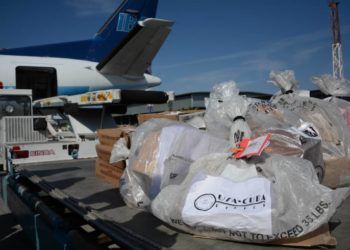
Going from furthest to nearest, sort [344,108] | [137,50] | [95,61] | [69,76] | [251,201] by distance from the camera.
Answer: [95,61]
[137,50]
[69,76]
[344,108]
[251,201]

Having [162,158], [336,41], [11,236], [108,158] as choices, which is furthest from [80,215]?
[336,41]

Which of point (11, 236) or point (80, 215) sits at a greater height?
point (80, 215)

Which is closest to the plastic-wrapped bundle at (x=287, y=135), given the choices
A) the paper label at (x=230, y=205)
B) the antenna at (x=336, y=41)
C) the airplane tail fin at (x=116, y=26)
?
the paper label at (x=230, y=205)

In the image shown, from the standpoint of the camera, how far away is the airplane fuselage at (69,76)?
994 centimetres

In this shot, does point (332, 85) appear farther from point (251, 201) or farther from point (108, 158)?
point (251, 201)

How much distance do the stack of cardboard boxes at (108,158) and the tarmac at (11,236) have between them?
5.08 ft

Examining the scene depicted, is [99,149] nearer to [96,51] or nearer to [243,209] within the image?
[243,209]

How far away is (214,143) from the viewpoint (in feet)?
7.05

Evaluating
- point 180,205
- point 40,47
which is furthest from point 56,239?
point 40,47

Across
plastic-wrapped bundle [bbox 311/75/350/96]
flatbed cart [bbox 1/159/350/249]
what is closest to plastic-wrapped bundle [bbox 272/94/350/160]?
A: flatbed cart [bbox 1/159/350/249]

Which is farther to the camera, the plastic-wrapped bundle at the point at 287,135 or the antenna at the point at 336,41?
the antenna at the point at 336,41

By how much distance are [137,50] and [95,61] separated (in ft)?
8.12

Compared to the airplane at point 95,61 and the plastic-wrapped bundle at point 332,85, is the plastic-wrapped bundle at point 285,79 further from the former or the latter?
the airplane at point 95,61

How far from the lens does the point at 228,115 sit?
91.7 inches
